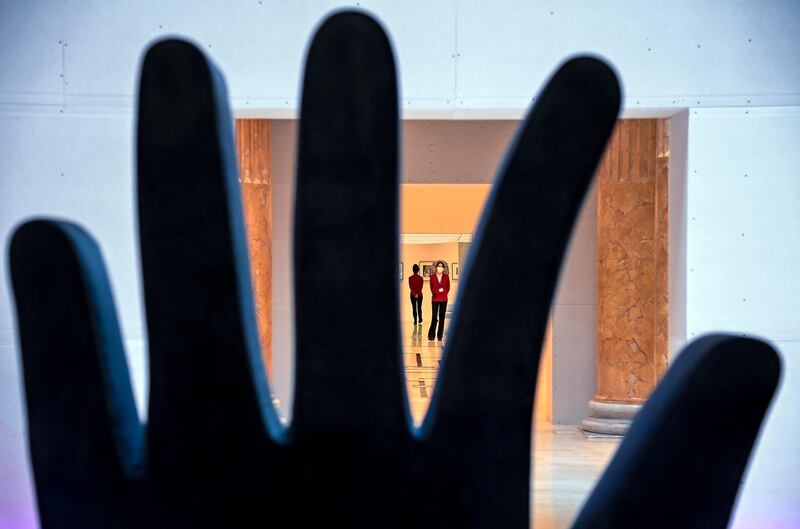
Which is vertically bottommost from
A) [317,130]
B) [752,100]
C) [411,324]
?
[411,324]

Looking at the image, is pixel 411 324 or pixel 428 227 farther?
pixel 411 324

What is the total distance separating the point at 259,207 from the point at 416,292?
1009 centimetres

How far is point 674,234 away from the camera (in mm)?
4664

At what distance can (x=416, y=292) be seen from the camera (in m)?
17.5

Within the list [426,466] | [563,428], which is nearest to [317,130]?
[426,466]

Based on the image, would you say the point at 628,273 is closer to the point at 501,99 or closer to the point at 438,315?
the point at 501,99

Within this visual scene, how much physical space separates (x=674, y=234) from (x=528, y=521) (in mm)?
3572

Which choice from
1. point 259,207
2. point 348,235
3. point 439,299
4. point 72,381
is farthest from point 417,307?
point 348,235

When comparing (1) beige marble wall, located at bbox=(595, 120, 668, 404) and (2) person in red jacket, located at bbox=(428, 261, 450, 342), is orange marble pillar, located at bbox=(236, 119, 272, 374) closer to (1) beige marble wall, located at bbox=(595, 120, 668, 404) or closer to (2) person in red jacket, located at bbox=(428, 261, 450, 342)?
(1) beige marble wall, located at bbox=(595, 120, 668, 404)

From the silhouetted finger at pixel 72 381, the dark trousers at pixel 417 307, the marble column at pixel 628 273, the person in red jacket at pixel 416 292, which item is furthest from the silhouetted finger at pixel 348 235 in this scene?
the dark trousers at pixel 417 307

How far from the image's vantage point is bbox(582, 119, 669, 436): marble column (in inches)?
303

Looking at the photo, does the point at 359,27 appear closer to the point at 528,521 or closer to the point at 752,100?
the point at 528,521

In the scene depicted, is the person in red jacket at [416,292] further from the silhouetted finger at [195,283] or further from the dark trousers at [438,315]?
the silhouetted finger at [195,283]

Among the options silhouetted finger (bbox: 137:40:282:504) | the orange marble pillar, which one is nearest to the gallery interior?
the orange marble pillar
